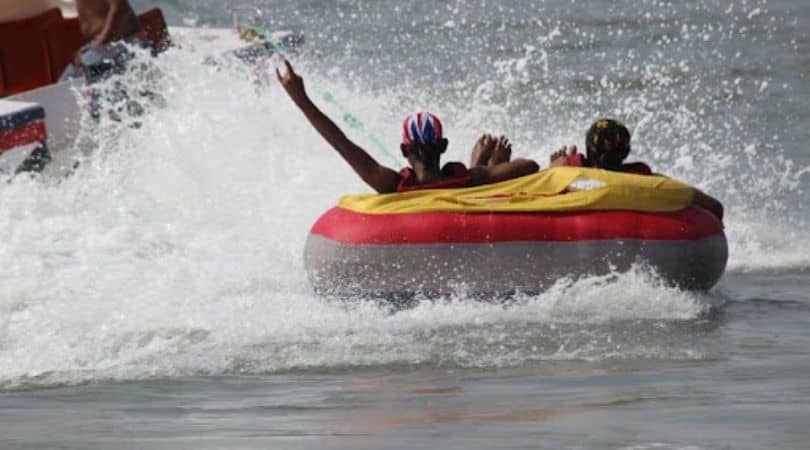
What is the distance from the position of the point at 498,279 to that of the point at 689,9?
1443cm

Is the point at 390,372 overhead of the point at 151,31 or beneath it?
beneath

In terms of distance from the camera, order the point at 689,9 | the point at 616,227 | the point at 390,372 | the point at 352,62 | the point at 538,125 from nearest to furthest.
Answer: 1. the point at 390,372
2. the point at 616,227
3. the point at 538,125
4. the point at 352,62
5. the point at 689,9

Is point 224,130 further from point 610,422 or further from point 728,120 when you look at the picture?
point 610,422

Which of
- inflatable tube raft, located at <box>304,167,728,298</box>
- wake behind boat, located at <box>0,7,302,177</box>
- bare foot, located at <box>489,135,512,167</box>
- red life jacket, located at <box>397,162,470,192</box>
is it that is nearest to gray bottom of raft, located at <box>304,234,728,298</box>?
inflatable tube raft, located at <box>304,167,728,298</box>

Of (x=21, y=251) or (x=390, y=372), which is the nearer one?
(x=390, y=372)

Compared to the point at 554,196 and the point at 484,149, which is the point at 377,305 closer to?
the point at 554,196

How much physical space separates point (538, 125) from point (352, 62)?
396 cm

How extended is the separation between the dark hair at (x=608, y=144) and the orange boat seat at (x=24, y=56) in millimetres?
5810

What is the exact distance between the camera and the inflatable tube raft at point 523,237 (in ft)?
31.4

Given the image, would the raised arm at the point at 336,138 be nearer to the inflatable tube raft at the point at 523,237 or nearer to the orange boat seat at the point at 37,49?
the inflatable tube raft at the point at 523,237

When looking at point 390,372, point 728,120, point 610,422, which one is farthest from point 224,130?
point 610,422

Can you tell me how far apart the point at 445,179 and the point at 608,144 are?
81cm

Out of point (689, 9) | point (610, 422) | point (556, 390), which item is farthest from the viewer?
point (689, 9)

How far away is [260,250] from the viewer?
39.8 ft
